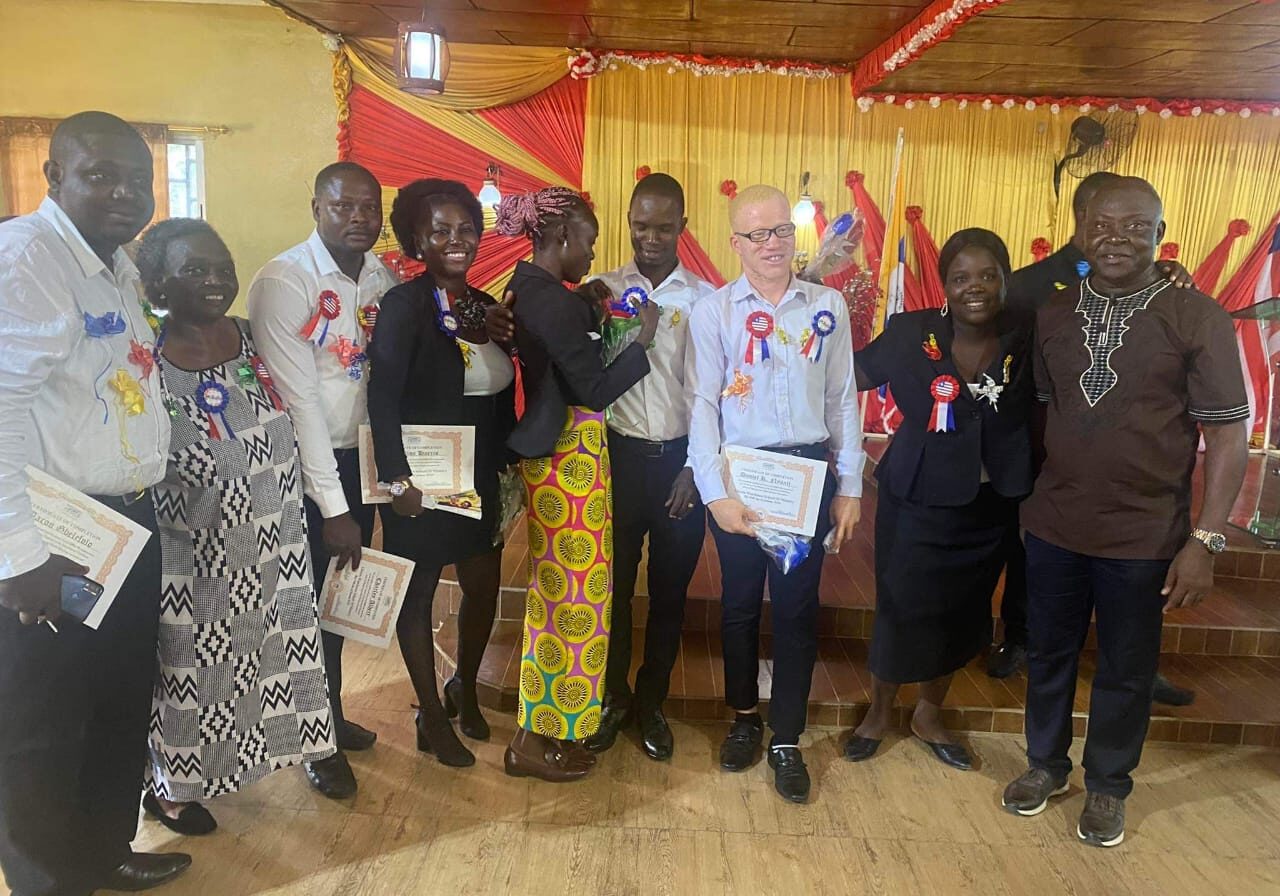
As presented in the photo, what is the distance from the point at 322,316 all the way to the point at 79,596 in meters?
0.82

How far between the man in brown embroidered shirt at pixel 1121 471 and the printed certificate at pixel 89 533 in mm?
2072

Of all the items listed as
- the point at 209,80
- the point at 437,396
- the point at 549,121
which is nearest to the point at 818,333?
the point at 437,396

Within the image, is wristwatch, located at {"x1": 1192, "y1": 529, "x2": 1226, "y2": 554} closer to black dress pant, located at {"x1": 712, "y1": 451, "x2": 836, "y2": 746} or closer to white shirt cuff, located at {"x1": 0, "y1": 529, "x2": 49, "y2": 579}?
black dress pant, located at {"x1": 712, "y1": 451, "x2": 836, "y2": 746}

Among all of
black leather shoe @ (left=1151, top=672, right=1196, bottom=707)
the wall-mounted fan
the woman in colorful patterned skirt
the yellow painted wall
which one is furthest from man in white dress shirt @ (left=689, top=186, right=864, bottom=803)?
the wall-mounted fan

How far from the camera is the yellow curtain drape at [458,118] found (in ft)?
18.1

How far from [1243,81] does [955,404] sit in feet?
15.2

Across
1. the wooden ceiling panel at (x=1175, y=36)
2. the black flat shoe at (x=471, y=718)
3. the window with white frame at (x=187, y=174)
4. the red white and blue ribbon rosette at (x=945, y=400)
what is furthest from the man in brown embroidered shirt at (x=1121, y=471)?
the window with white frame at (x=187, y=174)

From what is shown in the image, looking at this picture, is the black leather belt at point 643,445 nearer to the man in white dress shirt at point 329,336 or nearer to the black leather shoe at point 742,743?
the man in white dress shirt at point 329,336

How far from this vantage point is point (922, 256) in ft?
19.2

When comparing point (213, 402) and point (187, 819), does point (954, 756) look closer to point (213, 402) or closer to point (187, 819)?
point (187, 819)

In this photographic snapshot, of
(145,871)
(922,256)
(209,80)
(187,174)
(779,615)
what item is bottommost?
(145,871)

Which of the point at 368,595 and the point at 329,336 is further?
the point at 368,595

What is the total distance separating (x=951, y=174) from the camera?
19.1ft

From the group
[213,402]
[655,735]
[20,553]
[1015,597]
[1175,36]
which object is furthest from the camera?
[1175,36]
